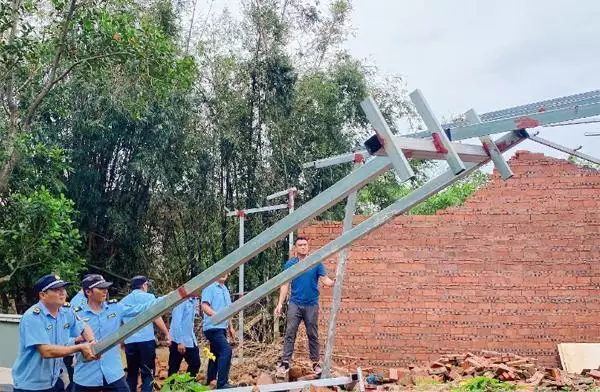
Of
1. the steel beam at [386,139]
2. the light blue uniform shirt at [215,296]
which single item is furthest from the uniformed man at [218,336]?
the steel beam at [386,139]

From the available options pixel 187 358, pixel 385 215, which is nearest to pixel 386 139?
pixel 385 215

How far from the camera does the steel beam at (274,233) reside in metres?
2.95

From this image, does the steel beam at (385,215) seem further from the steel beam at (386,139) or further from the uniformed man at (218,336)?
the uniformed man at (218,336)

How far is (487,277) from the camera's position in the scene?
9625 millimetres

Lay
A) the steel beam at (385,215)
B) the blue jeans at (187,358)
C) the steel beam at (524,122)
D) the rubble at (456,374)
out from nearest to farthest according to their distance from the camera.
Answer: the steel beam at (524,122)
the steel beam at (385,215)
the rubble at (456,374)
the blue jeans at (187,358)

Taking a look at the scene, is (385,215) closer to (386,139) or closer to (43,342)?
(386,139)

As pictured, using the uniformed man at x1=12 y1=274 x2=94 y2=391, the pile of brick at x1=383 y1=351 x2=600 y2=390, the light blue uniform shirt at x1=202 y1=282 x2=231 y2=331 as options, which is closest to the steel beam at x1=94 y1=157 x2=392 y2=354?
the uniformed man at x1=12 y1=274 x2=94 y2=391

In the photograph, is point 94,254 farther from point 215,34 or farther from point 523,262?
point 523,262

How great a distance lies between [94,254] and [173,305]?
396 inches

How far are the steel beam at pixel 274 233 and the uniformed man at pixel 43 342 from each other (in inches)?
27.9

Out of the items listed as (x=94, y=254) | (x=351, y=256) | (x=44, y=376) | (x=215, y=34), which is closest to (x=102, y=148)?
(x=94, y=254)

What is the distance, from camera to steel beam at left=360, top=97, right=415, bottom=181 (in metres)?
2.80

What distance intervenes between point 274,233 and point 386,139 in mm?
684

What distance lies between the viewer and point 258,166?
13.0 m
